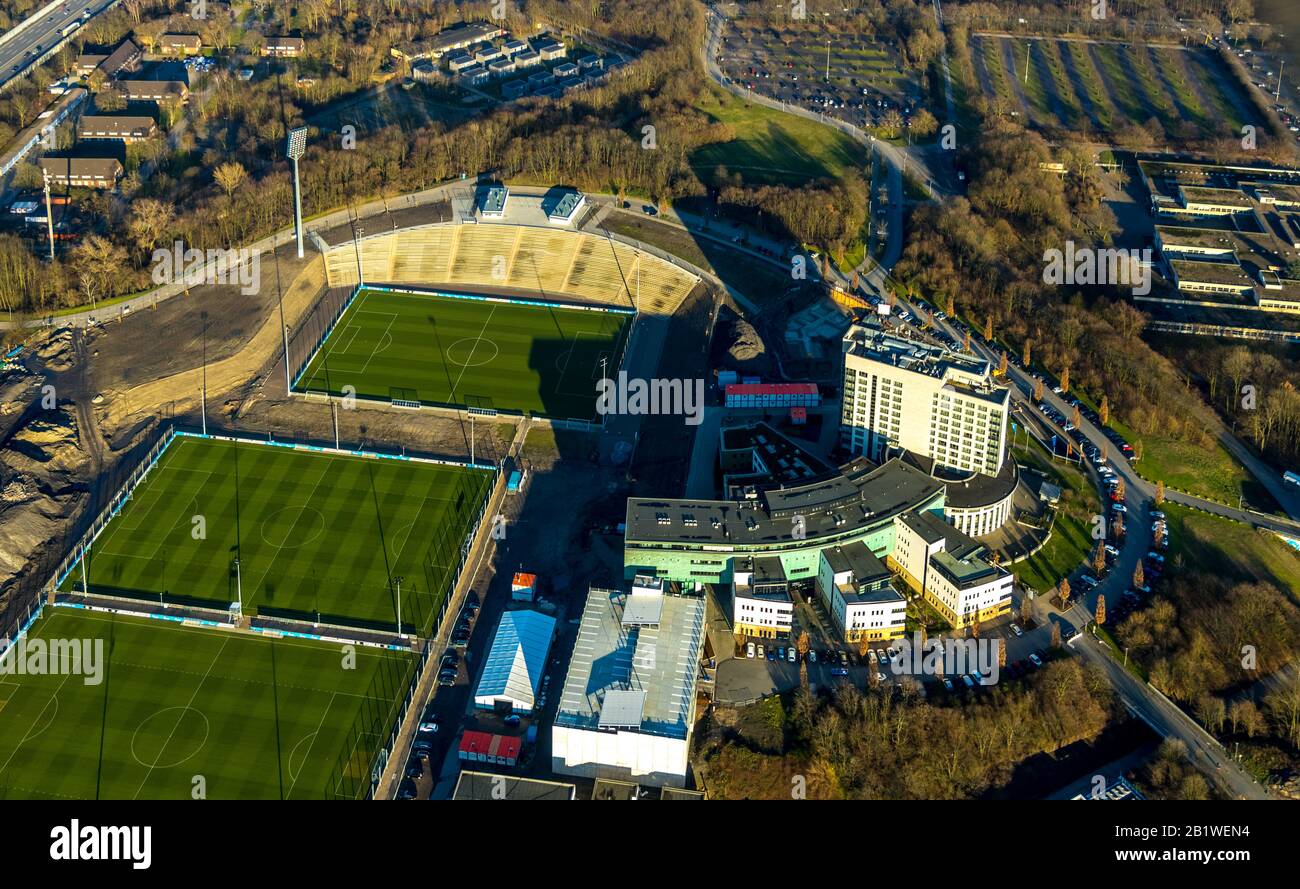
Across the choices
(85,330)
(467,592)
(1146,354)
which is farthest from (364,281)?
(1146,354)

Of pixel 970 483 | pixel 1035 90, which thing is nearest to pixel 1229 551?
pixel 970 483

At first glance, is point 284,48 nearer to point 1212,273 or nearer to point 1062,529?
point 1212,273

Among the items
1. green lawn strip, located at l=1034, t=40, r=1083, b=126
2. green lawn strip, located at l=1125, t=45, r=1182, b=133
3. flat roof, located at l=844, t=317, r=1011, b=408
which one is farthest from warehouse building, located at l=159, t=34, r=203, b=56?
green lawn strip, located at l=1125, t=45, r=1182, b=133

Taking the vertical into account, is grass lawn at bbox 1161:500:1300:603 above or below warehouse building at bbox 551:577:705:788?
above

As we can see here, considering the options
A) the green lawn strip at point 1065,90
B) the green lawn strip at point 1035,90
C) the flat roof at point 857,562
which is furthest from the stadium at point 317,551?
the green lawn strip at point 1065,90

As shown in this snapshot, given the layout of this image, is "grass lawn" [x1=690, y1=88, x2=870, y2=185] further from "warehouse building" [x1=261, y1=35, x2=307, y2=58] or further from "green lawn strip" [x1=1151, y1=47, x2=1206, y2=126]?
"warehouse building" [x1=261, y1=35, x2=307, y2=58]

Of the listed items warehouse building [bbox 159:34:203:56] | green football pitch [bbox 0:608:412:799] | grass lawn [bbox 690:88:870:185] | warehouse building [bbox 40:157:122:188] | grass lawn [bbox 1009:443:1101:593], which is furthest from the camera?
warehouse building [bbox 159:34:203:56]

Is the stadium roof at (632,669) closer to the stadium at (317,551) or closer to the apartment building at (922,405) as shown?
the stadium at (317,551)
